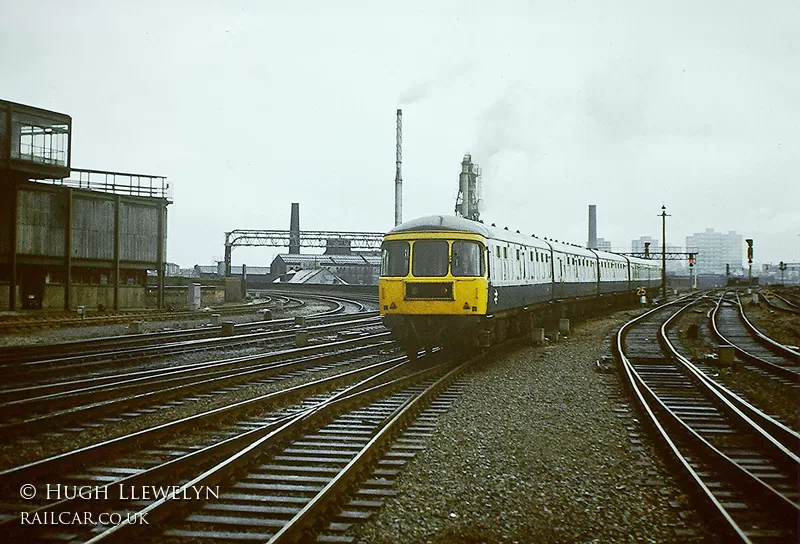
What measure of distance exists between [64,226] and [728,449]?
31266 mm

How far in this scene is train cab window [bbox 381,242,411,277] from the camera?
15.8 meters

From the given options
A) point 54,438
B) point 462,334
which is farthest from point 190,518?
point 462,334

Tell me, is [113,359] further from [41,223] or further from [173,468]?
[41,223]

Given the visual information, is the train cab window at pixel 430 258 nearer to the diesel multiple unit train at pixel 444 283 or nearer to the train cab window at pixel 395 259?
the diesel multiple unit train at pixel 444 283

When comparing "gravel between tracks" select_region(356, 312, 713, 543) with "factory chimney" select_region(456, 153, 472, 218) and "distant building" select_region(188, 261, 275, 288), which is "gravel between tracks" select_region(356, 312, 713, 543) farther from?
"distant building" select_region(188, 261, 275, 288)

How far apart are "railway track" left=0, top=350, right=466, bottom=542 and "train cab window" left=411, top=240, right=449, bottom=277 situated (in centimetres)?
552

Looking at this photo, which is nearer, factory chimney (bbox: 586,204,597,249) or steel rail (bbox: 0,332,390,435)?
steel rail (bbox: 0,332,390,435)

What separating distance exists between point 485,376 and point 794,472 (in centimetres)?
720

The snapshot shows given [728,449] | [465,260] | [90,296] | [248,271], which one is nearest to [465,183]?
[90,296]

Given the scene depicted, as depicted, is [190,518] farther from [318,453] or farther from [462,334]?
[462,334]

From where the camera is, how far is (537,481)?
7012 mm

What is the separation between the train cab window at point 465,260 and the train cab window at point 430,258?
0.19 metres

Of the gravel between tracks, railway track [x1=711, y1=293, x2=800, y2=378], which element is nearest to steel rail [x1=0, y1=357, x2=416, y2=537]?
the gravel between tracks

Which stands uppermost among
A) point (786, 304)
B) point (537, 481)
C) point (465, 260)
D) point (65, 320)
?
point (465, 260)
